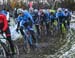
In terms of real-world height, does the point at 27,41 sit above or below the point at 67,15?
below

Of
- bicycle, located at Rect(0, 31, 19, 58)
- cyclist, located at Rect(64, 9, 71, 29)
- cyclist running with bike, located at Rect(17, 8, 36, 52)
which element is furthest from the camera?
cyclist, located at Rect(64, 9, 71, 29)

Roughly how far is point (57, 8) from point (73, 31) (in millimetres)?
745

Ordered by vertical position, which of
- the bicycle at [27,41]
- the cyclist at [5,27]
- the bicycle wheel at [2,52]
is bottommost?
the bicycle wheel at [2,52]

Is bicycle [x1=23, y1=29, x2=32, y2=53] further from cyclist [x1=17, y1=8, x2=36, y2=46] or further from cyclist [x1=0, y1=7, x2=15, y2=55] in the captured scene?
cyclist [x1=0, y1=7, x2=15, y2=55]

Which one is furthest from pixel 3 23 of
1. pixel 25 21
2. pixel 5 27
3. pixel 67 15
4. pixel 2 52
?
pixel 67 15

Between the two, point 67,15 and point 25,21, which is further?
point 67,15

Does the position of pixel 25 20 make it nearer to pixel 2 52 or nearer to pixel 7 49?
pixel 7 49

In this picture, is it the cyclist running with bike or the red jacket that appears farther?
the cyclist running with bike

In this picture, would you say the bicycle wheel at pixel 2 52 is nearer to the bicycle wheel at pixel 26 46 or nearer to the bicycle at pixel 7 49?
the bicycle at pixel 7 49

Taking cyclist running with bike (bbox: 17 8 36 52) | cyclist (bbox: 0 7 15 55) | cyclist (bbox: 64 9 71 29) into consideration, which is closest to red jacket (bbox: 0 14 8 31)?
cyclist (bbox: 0 7 15 55)

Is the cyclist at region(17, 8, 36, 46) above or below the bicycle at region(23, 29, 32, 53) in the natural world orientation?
above

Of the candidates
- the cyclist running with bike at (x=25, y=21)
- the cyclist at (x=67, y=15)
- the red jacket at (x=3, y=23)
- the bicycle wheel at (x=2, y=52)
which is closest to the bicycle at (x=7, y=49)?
the bicycle wheel at (x=2, y=52)

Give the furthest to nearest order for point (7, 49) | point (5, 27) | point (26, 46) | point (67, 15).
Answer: point (67, 15), point (26, 46), point (7, 49), point (5, 27)

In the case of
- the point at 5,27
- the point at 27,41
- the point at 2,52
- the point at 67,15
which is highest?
the point at 67,15
